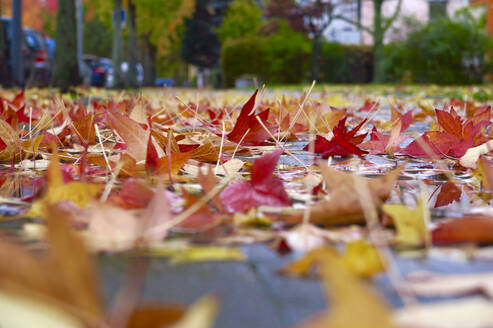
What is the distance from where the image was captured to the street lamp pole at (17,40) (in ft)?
35.1

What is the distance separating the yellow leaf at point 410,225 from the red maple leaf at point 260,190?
274 millimetres

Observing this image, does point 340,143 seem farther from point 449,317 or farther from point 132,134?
point 449,317

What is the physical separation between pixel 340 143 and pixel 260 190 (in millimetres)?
862

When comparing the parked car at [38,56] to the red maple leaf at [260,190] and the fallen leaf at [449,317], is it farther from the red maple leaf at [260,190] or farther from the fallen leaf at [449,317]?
the fallen leaf at [449,317]

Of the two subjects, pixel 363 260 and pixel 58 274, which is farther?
pixel 363 260

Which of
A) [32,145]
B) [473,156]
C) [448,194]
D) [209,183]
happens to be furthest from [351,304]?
[32,145]

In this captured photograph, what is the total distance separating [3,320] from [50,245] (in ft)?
0.23

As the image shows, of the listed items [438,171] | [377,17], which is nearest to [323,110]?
[438,171]

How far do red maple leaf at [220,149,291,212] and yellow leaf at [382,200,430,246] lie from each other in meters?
0.27

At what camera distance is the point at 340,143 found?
1886mm

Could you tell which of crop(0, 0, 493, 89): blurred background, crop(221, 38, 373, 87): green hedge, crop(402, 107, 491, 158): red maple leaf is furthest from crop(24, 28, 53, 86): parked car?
crop(402, 107, 491, 158): red maple leaf

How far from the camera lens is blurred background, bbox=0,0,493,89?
14.6 metres

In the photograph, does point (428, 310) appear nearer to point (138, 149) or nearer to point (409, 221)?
point (409, 221)

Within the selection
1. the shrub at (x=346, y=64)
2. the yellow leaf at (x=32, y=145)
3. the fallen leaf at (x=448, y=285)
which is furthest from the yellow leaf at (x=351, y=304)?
the shrub at (x=346, y=64)
